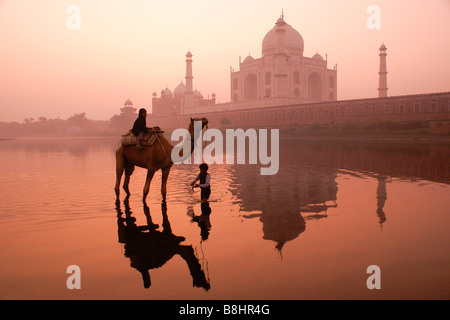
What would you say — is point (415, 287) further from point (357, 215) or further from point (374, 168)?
point (374, 168)

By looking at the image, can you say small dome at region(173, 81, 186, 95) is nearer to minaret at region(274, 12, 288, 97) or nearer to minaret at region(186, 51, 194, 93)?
minaret at region(186, 51, 194, 93)

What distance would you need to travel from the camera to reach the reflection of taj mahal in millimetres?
64569

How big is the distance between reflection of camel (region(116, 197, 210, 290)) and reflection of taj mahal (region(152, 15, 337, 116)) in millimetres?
59177

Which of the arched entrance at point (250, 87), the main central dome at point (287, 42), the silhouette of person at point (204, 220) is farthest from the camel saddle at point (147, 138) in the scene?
the arched entrance at point (250, 87)

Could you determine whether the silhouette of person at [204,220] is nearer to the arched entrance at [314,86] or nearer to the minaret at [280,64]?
the minaret at [280,64]

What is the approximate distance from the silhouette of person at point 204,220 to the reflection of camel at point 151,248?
0.38 meters

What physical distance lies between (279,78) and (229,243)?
60.6 m

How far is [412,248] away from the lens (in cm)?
451

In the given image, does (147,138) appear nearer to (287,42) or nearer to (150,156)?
(150,156)

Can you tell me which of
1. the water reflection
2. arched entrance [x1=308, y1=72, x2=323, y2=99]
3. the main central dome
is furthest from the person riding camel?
arched entrance [x1=308, y1=72, x2=323, y2=99]

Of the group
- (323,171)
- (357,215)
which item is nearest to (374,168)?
(323,171)

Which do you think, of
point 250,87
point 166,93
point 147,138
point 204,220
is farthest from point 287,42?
point 204,220

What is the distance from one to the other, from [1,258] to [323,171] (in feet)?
33.7

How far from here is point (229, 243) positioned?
4758mm
